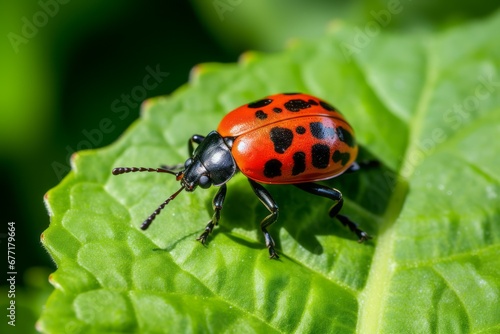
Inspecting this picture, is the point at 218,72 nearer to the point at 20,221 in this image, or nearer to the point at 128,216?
the point at 128,216

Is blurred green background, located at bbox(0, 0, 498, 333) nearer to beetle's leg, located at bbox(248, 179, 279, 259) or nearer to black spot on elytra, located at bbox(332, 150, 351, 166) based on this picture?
black spot on elytra, located at bbox(332, 150, 351, 166)

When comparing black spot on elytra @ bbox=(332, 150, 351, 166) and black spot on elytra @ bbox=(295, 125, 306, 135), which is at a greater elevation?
black spot on elytra @ bbox=(295, 125, 306, 135)

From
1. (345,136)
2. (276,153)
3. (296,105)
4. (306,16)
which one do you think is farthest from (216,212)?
(306,16)

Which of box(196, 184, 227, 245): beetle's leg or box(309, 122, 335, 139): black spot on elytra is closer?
box(196, 184, 227, 245): beetle's leg

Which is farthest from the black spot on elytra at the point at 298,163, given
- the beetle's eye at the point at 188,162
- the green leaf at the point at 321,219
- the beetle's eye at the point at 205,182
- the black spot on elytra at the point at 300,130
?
the beetle's eye at the point at 188,162

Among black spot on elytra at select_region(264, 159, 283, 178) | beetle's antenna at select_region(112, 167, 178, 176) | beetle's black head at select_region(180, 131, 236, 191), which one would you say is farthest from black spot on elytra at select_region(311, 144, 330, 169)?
beetle's antenna at select_region(112, 167, 178, 176)

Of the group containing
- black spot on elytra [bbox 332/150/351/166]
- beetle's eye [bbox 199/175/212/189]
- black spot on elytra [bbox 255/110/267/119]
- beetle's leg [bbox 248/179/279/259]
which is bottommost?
black spot on elytra [bbox 332/150/351/166]

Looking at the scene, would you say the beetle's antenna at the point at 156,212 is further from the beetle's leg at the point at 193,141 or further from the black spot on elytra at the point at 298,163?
the black spot on elytra at the point at 298,163

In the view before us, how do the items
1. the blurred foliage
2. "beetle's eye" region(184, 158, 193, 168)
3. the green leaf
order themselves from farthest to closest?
1. the blurred foliage
2. "beetle's eye" region(184, 158, 193, 168)
3. the green leaf
